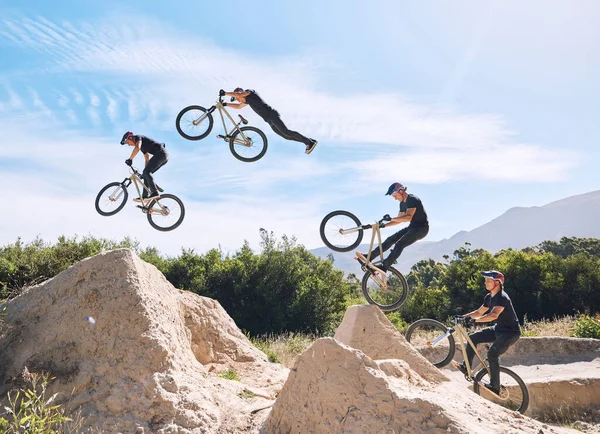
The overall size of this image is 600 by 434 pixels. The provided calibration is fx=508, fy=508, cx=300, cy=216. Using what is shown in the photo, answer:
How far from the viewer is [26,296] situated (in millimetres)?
9539

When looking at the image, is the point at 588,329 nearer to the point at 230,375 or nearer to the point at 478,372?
the point at 478,372

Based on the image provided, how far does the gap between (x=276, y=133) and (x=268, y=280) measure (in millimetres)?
13315

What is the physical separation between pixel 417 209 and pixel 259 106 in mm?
4167

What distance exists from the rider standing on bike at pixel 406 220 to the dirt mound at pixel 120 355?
332 cm

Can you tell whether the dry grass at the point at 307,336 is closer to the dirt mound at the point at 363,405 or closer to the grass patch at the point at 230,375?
the grass patch at the point at 230,375

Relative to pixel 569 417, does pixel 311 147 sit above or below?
above

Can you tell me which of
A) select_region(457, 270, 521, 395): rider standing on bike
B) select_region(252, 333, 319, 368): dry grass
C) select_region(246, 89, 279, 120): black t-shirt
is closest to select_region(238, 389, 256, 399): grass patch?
select_region(252, 333, 319, 368): dry grass

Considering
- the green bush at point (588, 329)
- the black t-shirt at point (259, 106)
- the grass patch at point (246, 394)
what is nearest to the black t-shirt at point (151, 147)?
the black t-shirt at point (259, 106)

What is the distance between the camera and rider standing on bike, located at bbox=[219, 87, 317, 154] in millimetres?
11172

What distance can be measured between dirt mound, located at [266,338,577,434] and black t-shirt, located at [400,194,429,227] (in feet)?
10.8

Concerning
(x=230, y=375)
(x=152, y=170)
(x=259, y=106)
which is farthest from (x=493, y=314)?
(x=152, y=170)

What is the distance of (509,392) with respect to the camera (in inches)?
485

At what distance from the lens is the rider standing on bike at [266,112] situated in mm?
11172

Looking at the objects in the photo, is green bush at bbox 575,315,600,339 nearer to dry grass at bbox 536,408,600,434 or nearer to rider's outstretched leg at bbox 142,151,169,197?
dry grass at bbox 536,408,600,434
